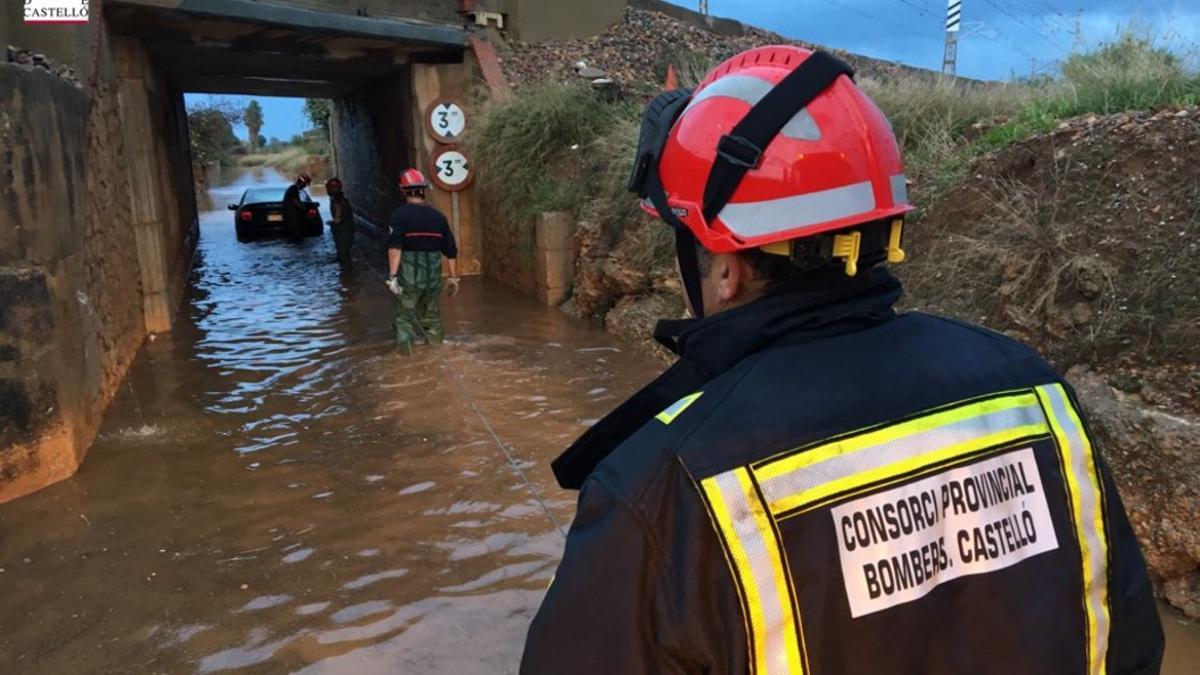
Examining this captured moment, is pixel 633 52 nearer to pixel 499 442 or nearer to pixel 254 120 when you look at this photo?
pixel 499 442

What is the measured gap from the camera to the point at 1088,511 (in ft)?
4.15

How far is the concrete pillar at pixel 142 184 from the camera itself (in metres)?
9.12

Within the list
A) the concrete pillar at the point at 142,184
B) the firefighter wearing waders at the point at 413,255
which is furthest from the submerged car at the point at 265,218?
the firefighter wearing waders at the point at 413,255

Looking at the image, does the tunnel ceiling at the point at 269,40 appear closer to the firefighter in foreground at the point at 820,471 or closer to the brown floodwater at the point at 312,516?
the brown floodwater at the point at 312,516

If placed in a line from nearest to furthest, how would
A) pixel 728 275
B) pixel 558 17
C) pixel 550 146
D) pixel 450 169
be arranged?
pixel 728 275 → pixel 550 146 → pixel 450 169 → pixel 558 17

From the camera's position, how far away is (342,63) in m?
13.3

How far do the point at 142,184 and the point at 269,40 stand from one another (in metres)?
3.22

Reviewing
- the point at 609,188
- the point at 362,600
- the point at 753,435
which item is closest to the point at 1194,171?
the point at 753,435

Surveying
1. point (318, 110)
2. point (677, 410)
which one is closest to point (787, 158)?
point (677, 410)

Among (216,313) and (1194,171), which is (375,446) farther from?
(216,313)

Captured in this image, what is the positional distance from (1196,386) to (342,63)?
12.8 metres

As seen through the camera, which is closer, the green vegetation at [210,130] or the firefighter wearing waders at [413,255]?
the firefighter wearing waders at [413,255]

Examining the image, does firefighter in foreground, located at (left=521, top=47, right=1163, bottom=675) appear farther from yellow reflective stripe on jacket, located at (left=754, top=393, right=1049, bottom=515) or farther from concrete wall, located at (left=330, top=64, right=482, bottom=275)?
concrete wall, located at (left=330, top=64, right=482, bottom=275)

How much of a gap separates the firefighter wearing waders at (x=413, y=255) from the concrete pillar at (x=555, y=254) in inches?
75.6
